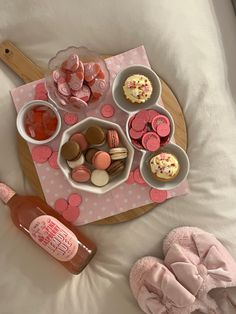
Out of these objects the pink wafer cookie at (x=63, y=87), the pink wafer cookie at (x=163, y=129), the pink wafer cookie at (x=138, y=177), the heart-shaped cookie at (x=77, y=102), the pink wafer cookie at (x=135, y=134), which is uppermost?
the pink wafer cookie at (x=63, y=87)

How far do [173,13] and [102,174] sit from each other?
43cm

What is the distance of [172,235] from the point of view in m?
1.00

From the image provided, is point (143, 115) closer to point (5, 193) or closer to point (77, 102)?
point (77, 102)

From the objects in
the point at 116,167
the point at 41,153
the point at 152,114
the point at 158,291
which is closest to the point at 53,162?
the point at 41,153

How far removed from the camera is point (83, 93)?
979 mm

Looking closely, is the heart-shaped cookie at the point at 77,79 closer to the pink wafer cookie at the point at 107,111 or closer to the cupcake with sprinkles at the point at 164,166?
the pink wafer cookie at the point at 107,111

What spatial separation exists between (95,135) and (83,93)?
0.10m

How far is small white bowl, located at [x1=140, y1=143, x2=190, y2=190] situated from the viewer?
97 centimetres

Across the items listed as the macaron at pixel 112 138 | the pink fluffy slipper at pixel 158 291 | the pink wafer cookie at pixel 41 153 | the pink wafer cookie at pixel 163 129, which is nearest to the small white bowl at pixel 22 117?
the pink wafer cookie at pixel 41 153

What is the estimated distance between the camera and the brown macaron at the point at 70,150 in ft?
3.12

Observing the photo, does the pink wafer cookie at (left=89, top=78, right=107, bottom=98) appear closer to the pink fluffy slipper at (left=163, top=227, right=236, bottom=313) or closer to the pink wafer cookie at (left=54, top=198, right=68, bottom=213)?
the pink wafer cookie at (left=54, top=198, right=68, bottom=213)

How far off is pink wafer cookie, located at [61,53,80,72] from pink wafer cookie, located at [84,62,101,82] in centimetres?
3

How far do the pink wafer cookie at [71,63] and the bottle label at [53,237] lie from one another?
33 cm

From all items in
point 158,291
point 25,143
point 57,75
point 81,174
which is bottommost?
point 158,291
